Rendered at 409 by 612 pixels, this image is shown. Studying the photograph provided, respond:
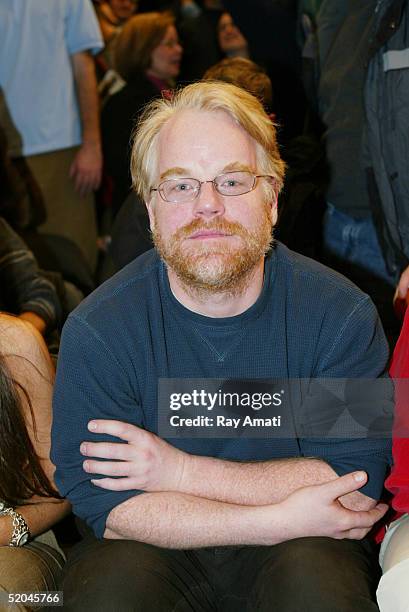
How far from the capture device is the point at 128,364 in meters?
1.94

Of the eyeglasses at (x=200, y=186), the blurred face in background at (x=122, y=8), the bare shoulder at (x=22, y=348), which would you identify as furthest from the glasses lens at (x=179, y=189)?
the blurred face in background at (x=122, y=8)

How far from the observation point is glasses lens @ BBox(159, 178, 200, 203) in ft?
6.40

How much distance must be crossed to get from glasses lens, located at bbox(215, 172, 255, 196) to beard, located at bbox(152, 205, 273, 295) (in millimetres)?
76

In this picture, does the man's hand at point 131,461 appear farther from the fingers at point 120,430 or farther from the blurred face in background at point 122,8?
the blurred face in background at point 122,8

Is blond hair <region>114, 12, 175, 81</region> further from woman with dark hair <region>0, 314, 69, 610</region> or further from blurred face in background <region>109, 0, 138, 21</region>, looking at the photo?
woman with dark hair <region>0, 314, 69, 610</region>

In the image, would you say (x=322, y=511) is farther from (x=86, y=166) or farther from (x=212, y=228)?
(x=86, y=166)

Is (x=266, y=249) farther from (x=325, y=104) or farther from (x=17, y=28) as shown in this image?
(x=17, y=28)

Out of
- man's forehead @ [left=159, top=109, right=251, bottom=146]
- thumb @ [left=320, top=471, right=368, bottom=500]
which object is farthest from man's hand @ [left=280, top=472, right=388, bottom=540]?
man's forehead @ [left=159, top=109, right=251, bottom=146]

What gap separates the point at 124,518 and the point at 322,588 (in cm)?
43

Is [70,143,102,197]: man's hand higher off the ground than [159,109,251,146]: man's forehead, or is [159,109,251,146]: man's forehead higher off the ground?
[159,109,251,146]: man's forehead

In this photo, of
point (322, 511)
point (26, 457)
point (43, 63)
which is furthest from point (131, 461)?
point (43, 63)

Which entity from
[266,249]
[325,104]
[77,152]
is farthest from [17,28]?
[266,249]

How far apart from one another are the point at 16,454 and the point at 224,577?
0.53 metres

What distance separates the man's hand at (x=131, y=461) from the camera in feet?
6.16
